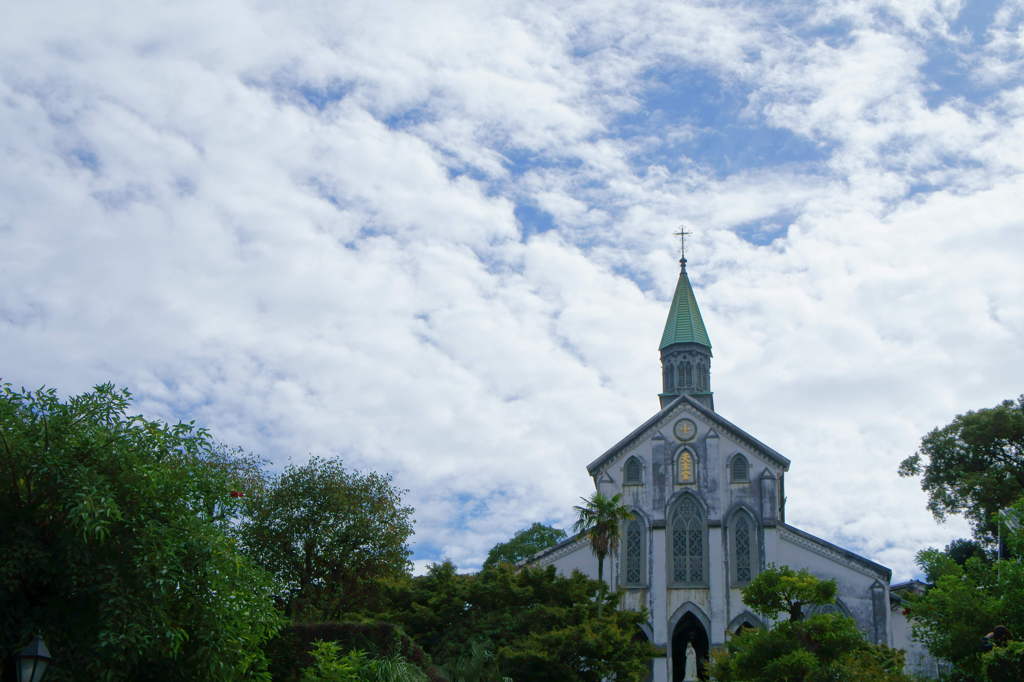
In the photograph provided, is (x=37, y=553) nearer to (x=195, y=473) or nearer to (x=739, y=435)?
(x=195, y=473)

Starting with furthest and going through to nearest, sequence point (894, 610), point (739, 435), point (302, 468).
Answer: point (739, 435) < point (894, 610) < point (302, 468)

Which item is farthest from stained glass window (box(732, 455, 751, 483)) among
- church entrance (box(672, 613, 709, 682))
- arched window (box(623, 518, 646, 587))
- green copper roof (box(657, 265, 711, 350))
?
green copper roof (box(657, 265, 711, 350))

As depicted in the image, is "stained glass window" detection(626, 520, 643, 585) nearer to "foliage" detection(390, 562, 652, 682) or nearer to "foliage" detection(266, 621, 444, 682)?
"foliage" detection(390, 562, 652, 682)

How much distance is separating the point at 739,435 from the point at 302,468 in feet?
72.5

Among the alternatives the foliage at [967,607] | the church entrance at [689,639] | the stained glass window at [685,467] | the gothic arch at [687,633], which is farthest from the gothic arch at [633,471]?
the foliage at [967,607]

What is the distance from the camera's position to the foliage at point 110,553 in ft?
56.1

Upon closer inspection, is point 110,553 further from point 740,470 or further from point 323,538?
point 740,470

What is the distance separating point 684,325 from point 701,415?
1123 cm

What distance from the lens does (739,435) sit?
51062mm

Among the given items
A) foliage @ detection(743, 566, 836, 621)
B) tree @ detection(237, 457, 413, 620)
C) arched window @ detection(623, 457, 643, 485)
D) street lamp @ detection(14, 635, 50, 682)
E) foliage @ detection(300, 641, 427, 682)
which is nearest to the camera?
street lamp @ detection(14, 635, 50, 682)

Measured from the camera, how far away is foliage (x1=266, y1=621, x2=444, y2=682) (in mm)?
27062

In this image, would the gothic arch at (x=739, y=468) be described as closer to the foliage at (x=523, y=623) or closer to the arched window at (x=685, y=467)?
the arched window at (x=685, y=467)

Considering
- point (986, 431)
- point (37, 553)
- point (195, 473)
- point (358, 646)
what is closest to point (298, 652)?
point (358, 646)

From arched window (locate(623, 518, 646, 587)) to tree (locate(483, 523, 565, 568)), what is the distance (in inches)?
789
